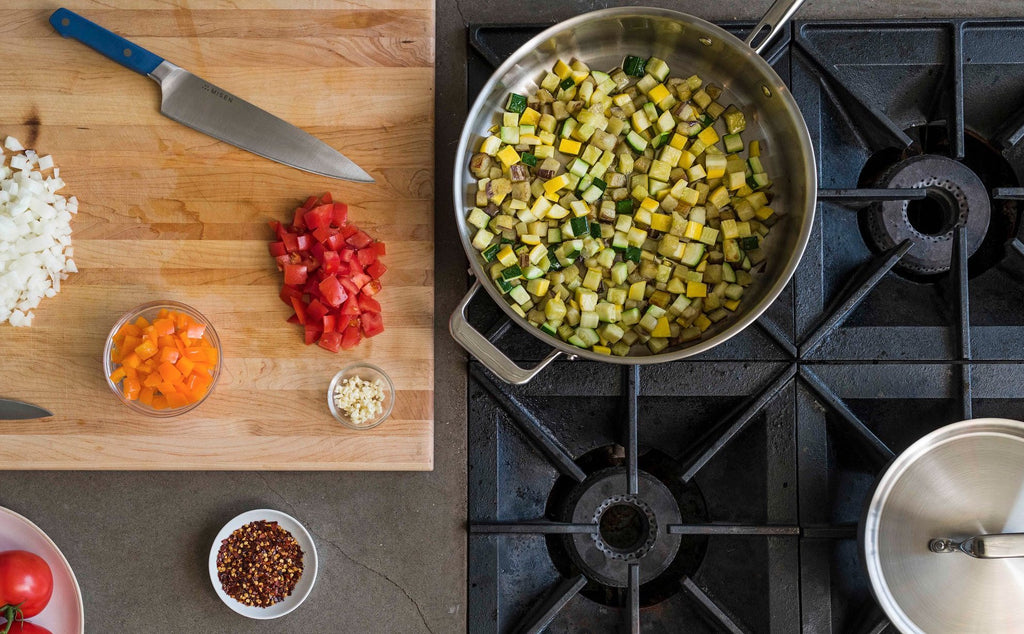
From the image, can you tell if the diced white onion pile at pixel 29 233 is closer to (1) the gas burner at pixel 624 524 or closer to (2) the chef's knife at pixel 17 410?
(2) the chef's knife at pixel 17 410

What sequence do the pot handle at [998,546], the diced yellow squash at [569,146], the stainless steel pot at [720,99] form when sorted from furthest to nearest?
the diced yellow squash at [569,146], the stainless steel pot at [720,99], the pot handle at [998,546]

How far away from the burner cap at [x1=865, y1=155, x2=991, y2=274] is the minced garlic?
1091mm

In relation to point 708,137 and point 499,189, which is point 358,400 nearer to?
point 499,189

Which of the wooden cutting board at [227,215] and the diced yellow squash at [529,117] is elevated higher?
the diced yellow squash at [529,117]

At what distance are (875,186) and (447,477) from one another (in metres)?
1.10

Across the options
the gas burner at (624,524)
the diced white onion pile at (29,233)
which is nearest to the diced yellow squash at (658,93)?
the gas burner at (624,524)

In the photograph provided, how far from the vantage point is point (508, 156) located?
4.34 ft

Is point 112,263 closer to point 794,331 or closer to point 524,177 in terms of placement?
point 524,177

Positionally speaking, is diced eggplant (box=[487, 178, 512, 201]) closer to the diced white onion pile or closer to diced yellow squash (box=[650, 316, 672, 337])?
diced yellow squash (box=[650, 316, 672, 337])

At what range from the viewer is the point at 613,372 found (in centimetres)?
139

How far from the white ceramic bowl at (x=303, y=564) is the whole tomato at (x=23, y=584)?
0.33 m

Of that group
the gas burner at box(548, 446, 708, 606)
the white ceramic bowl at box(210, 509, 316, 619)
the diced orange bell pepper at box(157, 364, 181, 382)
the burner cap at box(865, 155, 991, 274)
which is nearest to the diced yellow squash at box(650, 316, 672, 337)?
the gas burner at box(548, 446, 708, 606)

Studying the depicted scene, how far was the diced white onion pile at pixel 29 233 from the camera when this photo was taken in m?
1.34

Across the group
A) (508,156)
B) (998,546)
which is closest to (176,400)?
(508,156)
